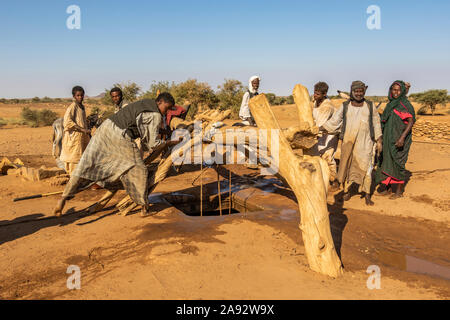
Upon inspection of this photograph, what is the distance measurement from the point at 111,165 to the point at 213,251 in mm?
1839

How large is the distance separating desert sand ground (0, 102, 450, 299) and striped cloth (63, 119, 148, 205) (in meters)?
0.52

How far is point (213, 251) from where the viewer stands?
3.55m

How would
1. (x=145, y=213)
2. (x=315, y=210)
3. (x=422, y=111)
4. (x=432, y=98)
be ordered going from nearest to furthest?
(x=315, y=210)
(x=145, y=213)
(x=432, y=98)
(x=422, y=111)

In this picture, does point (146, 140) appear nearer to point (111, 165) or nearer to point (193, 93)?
point (111, 165)

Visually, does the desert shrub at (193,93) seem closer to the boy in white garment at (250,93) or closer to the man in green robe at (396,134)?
the boy in white garment at (250,93)

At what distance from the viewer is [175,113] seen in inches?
208

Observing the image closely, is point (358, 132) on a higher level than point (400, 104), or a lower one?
lower

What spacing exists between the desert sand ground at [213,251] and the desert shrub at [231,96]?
48.0 feet

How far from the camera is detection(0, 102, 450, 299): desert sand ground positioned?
2834 mm

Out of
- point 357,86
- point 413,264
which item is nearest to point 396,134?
point 357,86

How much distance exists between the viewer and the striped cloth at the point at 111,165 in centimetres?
427
